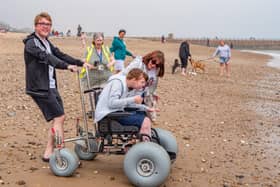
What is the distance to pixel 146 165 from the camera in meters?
4.95

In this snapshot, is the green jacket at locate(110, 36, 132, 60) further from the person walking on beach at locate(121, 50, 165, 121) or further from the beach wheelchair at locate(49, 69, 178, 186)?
the beach wheelchair at locate(49, 69, 178, 186)

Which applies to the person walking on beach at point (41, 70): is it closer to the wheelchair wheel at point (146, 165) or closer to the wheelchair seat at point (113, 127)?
the wheelchair seat at point (113, 127)

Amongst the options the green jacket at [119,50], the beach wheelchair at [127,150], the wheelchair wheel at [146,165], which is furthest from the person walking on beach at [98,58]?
the green jacket at [119,50]

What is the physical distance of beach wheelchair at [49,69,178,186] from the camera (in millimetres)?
4895

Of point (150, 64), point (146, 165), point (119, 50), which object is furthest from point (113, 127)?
point (119, 50)

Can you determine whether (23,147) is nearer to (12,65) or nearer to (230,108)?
(230,108)

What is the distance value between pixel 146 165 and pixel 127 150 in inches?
16.0

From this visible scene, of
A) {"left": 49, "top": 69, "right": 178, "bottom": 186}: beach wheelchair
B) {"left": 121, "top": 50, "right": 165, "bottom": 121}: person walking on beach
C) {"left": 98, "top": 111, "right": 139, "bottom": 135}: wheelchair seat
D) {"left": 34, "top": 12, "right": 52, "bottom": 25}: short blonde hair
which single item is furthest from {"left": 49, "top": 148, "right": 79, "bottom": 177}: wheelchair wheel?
{"left": 34, "top": 12, "right": 52, "bottom": 25}: short blonde hair

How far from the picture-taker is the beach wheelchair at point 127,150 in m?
4.89

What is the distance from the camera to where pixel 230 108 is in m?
11.2

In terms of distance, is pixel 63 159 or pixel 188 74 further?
pixel 188 74

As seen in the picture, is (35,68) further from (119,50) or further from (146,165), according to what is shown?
(119,50)

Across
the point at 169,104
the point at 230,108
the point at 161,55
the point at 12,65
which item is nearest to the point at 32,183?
the point at 161,55

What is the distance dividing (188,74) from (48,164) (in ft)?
50.9
